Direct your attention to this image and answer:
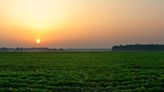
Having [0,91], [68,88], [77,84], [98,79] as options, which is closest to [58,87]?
[68,88]

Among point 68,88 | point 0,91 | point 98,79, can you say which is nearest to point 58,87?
point 68,88

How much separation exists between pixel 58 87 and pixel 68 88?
1.86 ft

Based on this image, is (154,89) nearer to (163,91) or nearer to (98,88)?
(163,91)

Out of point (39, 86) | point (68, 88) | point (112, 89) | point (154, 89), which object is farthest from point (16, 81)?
point (154, 89)

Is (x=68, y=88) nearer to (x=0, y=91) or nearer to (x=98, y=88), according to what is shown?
(x=98, y=88)

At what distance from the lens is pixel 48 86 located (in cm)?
1920

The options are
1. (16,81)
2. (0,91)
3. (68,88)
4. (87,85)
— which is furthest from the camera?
(16,81)

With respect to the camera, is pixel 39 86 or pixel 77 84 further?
pixel 77 84

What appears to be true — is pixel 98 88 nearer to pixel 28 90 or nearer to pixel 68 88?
pixel 68 88

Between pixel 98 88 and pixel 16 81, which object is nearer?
pixel 98 88

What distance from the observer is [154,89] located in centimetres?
1798

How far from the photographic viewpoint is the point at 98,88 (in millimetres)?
18859

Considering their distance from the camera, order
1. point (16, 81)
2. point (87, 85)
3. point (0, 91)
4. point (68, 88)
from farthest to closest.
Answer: point (16, 81) < point (87, 85) < point (68, 88) < point (0, 91)

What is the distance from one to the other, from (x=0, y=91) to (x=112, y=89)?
547cm
